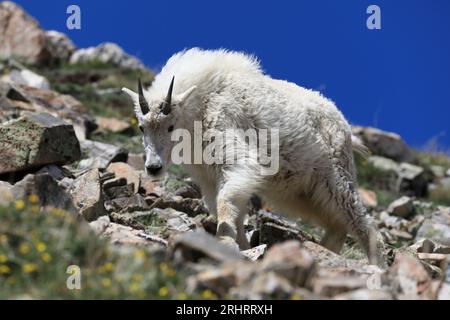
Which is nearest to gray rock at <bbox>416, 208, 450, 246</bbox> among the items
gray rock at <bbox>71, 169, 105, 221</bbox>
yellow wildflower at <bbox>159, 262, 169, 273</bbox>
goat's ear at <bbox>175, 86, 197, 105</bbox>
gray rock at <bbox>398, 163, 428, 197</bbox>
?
goat's ear at <bbox>175, 86, 197, 105</bbox>

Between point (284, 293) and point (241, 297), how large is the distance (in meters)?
0.27

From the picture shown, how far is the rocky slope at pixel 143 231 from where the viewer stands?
4770mm

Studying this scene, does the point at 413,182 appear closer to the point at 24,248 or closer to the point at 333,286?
the point at 333,286

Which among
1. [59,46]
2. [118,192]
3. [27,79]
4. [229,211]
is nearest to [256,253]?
[229,211]

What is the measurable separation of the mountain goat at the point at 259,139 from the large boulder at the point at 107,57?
1849cm

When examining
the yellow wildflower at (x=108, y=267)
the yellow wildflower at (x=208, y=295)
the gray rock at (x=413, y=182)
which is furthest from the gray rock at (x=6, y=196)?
the gray rock at (x=413, y=182)

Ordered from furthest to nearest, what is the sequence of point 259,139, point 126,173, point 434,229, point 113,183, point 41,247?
point 434,229
point 126,173
point 113,183
point 259,139
point 41,247

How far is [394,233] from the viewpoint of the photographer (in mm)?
12172

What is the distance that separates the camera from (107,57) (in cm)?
2755

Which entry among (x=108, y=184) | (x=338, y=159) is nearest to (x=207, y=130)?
(x=338, y=159)

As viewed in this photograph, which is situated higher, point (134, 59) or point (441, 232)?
point (134, 59)

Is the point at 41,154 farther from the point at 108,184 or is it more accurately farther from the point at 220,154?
the point at 220,154

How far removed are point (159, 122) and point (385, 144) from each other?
46.4ft

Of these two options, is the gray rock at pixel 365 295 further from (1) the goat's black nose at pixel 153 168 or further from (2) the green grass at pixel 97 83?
(2) the green grass at pixel 97 83
